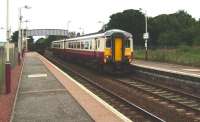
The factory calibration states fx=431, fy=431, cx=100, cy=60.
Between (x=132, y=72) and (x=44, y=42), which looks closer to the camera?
(x=132, y=72)

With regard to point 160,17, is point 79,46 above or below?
below

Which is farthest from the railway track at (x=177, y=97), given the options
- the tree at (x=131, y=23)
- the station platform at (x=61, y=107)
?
the tree at (x=131, y=23)

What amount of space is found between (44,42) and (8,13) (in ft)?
297

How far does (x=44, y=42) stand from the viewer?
108m

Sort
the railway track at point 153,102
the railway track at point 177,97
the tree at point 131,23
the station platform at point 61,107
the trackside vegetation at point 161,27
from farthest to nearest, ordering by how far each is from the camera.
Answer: the tree at point 131,23 < the trackside vegetation at point 161,27 < the railway track at point 177,97 < the railway track at point 153,102 < the station platform at point 61,107

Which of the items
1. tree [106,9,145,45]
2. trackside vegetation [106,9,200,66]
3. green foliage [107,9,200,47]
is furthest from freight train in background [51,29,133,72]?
tree [106,9,145,45]

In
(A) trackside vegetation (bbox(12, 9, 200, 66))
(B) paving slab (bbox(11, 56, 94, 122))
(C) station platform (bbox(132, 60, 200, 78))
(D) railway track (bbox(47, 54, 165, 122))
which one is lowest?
(D) railway track (bbox(47, 54, 165, 122))

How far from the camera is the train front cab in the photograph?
28859mm

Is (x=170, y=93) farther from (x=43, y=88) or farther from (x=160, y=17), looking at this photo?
(x=160, y=17)

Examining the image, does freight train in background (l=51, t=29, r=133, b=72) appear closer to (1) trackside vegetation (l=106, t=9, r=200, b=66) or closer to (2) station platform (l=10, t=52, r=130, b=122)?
(2) station platform (l=10, t=52, r=130, b=122)

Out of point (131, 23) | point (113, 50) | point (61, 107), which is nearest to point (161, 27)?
point (131, 23)

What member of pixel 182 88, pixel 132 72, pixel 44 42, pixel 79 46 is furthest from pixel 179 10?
pixel 182 88

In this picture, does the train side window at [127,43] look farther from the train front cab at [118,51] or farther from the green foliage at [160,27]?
the green foliage at [160,27]

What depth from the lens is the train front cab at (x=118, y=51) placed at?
28859mm
